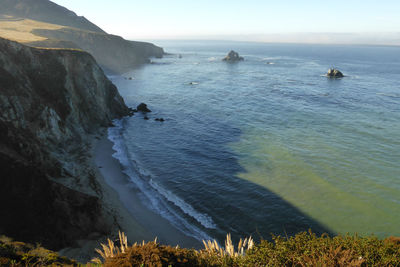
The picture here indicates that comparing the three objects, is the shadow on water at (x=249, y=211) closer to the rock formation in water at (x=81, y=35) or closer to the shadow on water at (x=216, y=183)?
the shadow on water at (x=216, y=183)

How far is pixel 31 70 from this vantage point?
32406mm

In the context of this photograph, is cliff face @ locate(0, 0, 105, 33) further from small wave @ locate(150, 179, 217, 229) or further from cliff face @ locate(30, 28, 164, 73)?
small wave @ locate(150, 179, 217, 229)

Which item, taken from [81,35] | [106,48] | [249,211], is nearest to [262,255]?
[249,211]

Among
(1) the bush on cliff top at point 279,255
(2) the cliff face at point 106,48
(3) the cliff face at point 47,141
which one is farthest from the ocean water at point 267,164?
(2) the cliff face at point 106,48

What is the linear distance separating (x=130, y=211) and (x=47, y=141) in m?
12.6

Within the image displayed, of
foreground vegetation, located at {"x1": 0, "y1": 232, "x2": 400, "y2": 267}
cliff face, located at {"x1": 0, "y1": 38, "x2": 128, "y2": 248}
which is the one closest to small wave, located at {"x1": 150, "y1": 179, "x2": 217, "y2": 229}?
cliff face, located at {"x1": 0, "y1": 38, "x2": 128, "y2": 248}

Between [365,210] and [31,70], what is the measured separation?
4263 centimetres

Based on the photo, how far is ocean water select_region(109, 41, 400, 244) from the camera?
23.8 m

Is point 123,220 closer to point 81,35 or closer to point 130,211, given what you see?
point 130,211

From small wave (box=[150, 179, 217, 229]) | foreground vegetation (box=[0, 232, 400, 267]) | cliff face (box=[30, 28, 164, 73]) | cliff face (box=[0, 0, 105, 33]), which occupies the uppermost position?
cliff face (box=[0, 0, 105, 33])

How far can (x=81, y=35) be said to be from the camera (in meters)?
126

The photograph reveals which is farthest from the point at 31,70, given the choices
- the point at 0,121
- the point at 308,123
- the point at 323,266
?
the point at 308,123

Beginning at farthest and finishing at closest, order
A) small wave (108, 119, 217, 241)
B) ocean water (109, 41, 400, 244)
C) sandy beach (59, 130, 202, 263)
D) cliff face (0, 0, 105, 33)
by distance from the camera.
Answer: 1. cliff face (0, 0, 105, 33)
2. ocean water (109, 41, 400, 244)
3. small wave (108, 119, 217, 241)
4. sandy beach (59, 130, 202, 263)

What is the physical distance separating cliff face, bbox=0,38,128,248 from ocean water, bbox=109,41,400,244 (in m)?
6.78
